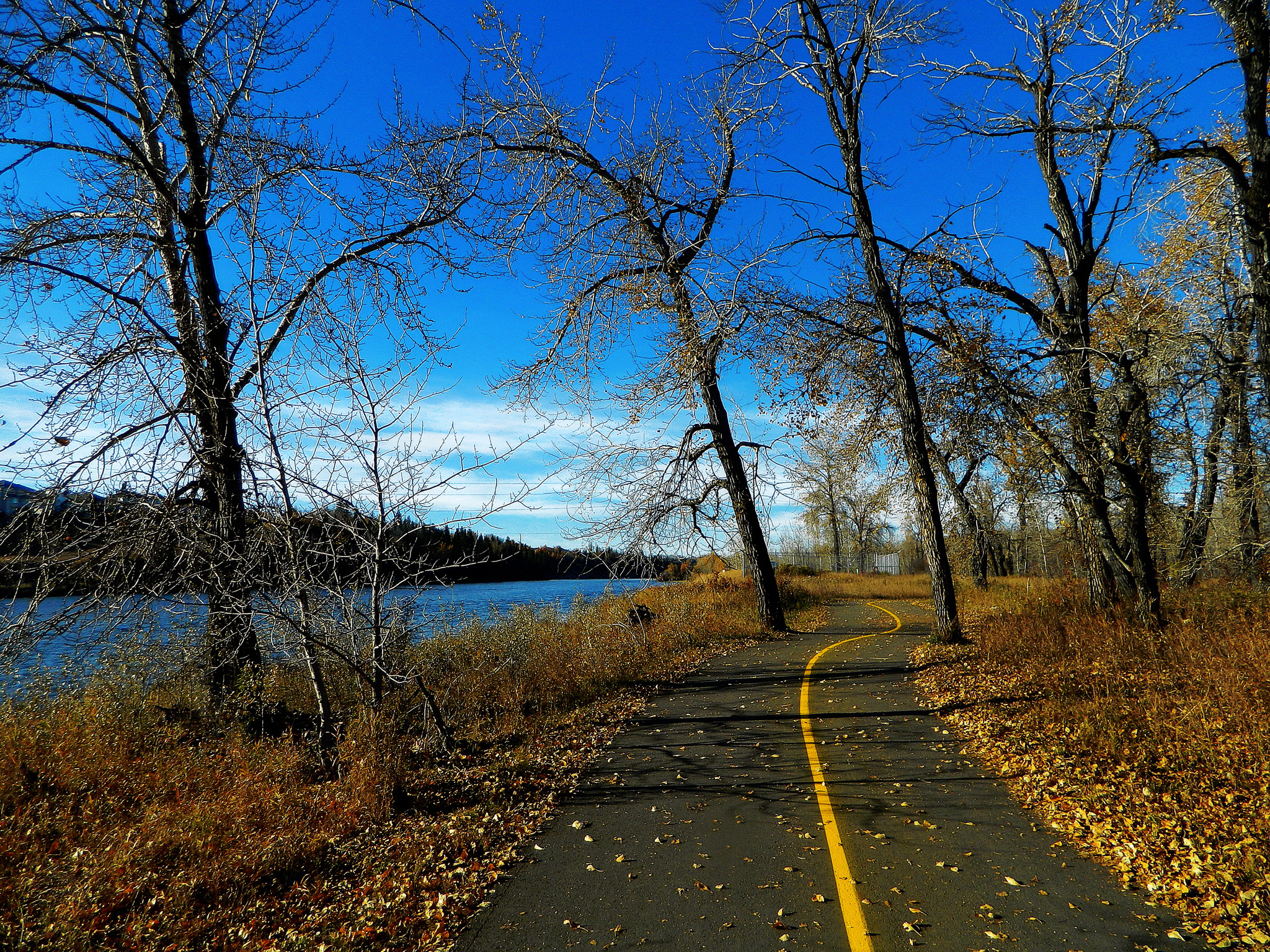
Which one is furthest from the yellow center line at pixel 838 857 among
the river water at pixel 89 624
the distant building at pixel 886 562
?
the distant building at pixel 886 562

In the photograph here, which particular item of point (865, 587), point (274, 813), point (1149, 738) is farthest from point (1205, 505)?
point (865, 587)

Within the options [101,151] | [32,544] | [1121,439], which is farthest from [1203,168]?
[32,544]

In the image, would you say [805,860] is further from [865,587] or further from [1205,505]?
[865,587]

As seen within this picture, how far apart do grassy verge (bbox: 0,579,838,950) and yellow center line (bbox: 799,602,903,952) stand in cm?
258

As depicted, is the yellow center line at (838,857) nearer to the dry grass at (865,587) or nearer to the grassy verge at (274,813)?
the grassy verge at (274,813)

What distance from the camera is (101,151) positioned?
8.36 meters

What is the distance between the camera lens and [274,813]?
647 cm

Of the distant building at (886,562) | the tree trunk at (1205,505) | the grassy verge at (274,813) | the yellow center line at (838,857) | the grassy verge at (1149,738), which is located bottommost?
the grassy verge at (274,813)

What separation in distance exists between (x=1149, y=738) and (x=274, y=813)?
8.85 metres

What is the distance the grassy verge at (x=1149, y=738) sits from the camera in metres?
4.40

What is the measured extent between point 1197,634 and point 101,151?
16557 millimetres

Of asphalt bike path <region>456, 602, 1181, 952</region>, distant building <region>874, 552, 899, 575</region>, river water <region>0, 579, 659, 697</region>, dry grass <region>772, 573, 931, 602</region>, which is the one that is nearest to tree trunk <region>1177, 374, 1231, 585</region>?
asphalt bike path <region>456, 602, 1181, 952</region>

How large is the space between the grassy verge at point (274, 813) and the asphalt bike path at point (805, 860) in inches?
23.5

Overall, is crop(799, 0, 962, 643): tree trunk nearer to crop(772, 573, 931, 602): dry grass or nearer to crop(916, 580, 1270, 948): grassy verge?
crop(916, 580, 1270, 948): grassy verge
